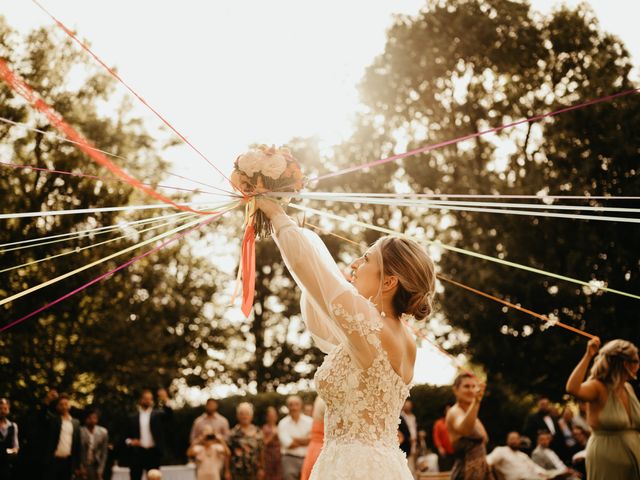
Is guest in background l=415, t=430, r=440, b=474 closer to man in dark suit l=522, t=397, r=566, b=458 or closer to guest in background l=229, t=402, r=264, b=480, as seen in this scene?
man in dark suit l=522, t=397, r=566, b=458

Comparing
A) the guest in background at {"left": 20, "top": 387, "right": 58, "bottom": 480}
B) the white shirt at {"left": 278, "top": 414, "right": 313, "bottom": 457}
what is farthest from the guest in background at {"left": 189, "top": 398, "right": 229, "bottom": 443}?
the guest in background at {"left": 20, "top": 387, "right": 58, "bottom": 480}

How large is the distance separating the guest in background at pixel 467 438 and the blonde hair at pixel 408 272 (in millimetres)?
3599

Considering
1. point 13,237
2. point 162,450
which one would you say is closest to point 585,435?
point 162,450

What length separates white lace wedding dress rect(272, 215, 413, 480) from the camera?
3643 millimetres

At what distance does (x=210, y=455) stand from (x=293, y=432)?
4.22 feet

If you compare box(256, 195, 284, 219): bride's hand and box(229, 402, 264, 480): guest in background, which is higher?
box(256, 195, 284, 219): bride's hand

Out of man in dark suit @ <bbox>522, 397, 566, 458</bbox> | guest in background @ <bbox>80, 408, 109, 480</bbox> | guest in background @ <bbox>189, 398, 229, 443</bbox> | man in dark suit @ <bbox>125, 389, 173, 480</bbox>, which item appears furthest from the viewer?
man in dark suit @ <bbox>522, 397, 566, 458</bbox>

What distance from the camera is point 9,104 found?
2194cm

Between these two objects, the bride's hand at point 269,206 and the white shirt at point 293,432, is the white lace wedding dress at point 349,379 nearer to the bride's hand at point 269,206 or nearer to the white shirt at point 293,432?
the bride's hand at point 269,206

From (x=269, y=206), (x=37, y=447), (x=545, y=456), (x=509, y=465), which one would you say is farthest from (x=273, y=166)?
(x=545, y=456)

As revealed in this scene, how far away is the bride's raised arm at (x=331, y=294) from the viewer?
363cm

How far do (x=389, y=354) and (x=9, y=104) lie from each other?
20.1 m

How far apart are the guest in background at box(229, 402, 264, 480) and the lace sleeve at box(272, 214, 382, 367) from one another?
9013 mm

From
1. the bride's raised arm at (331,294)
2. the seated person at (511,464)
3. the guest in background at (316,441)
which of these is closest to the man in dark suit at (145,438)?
the seated person at (511,464)
